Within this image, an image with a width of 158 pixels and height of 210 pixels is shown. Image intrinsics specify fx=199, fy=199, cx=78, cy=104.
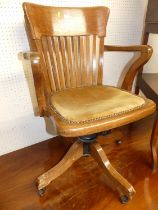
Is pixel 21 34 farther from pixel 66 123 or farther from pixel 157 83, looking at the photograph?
pixel 157 83

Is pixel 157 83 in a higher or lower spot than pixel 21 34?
lower

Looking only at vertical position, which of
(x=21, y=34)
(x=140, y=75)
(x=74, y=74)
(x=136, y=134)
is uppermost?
(x=21, y=34)

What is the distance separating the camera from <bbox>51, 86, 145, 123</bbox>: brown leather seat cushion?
0.76 m

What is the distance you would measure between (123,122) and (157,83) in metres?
0.61

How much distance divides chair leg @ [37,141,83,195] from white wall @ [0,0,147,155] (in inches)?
16.2

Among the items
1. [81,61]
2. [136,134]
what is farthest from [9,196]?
[136,134]

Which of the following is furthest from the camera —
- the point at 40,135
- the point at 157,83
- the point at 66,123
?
the point at 40,135

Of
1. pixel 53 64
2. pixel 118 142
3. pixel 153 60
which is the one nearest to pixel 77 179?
pixel 118 142

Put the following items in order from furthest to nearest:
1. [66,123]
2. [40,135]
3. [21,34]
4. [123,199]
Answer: [40,135] < [21,34] < [123,199] < [66,123]

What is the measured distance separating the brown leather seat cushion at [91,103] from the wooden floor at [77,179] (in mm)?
465

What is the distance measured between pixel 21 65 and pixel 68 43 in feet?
0.98

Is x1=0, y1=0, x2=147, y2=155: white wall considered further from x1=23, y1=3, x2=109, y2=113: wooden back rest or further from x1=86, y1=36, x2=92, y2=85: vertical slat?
x1=86, y1=36, x2=92, y2=85: vertical slat

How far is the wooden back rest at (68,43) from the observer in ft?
3.15

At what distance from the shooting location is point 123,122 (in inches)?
31.1
